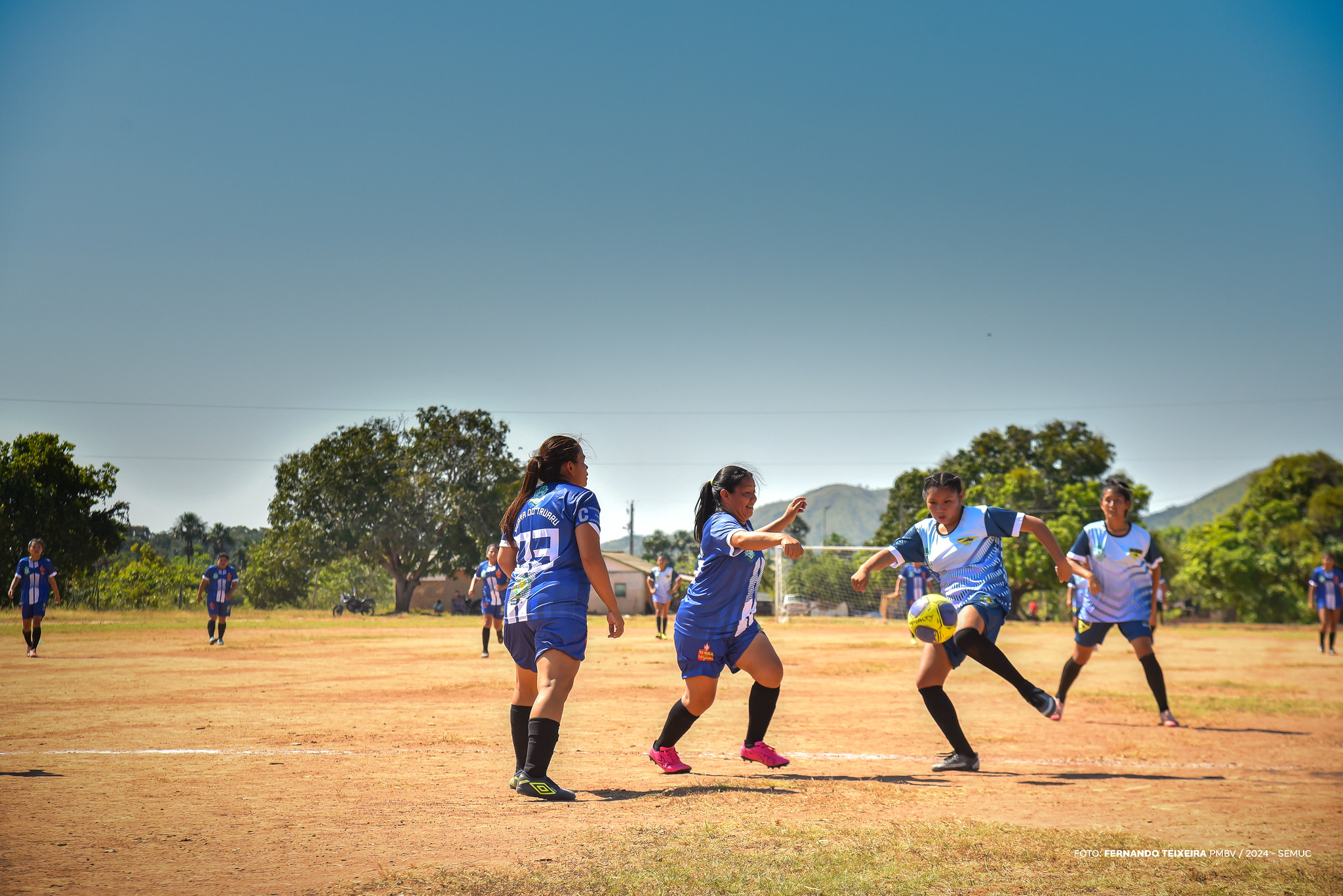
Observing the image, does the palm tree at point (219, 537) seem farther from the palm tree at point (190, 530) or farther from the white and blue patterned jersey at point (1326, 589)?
the white and blue patterned jersey at point (1326, 589)

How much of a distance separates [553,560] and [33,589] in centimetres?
1516

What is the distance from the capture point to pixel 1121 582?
28.6 ft

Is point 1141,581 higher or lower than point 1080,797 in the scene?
higher

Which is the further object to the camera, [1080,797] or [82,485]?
[82,485]

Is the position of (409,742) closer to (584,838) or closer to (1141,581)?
(584,838)

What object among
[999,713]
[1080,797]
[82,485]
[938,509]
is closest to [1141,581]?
A: [999,713]

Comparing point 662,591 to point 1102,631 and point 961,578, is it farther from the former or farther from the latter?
point 961,578

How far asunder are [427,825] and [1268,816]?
4.23 m

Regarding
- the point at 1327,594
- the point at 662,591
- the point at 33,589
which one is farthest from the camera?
the point at 662,591

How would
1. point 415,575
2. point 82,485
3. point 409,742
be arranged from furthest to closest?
point 415,575
point 82,485
point 409,742

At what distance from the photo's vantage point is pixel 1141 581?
8.67 m

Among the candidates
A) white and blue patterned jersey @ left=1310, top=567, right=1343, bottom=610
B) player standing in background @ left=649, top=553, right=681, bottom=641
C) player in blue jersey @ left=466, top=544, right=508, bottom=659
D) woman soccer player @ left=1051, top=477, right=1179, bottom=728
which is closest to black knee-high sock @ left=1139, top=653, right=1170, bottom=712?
woman soccer player @ left=1051, top=477, right=1179, bottom=728

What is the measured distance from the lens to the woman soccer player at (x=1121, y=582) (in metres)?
8.59

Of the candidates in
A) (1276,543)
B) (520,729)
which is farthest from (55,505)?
(1276,543)
